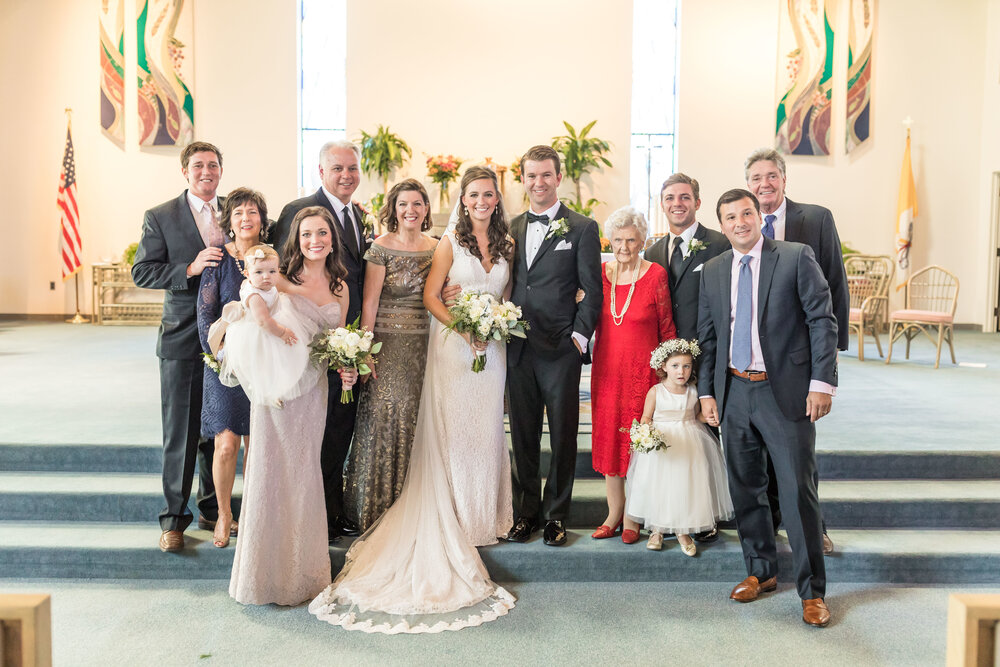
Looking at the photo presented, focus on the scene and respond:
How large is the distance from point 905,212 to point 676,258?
8.98 meters

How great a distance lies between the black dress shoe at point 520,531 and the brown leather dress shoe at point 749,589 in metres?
0.98

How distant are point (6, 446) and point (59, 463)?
1.02 ft

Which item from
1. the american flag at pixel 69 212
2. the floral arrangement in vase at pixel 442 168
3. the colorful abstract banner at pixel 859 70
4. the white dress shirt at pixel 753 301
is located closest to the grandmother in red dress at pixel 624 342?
the white dress shirt at pixel 753 301

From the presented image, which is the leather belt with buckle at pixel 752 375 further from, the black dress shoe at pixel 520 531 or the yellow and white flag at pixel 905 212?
the yellow and white flag at pixel 905 212

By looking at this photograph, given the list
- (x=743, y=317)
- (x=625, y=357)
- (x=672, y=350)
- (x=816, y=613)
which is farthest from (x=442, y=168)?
(x=816, y=613)

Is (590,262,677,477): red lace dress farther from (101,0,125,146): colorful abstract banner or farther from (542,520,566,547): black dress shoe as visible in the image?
(101,0,125,146): colorful abstract banner

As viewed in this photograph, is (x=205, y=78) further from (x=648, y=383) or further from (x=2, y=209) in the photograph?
(x=648, y=383)

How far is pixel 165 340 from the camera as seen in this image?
12.7 ft

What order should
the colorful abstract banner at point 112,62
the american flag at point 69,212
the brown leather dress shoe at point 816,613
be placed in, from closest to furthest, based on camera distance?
the brown leather dress shoe at point 816,613
the american flag at point 69,212
the colorful abstract banner at point 112,62

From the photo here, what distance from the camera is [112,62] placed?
11.7 meters

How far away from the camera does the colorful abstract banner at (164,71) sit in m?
11.6

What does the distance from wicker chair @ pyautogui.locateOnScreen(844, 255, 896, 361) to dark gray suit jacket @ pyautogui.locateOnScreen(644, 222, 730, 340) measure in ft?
17.8

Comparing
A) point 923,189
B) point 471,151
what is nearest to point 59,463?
point 471,151

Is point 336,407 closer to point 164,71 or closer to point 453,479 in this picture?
point 453,479
